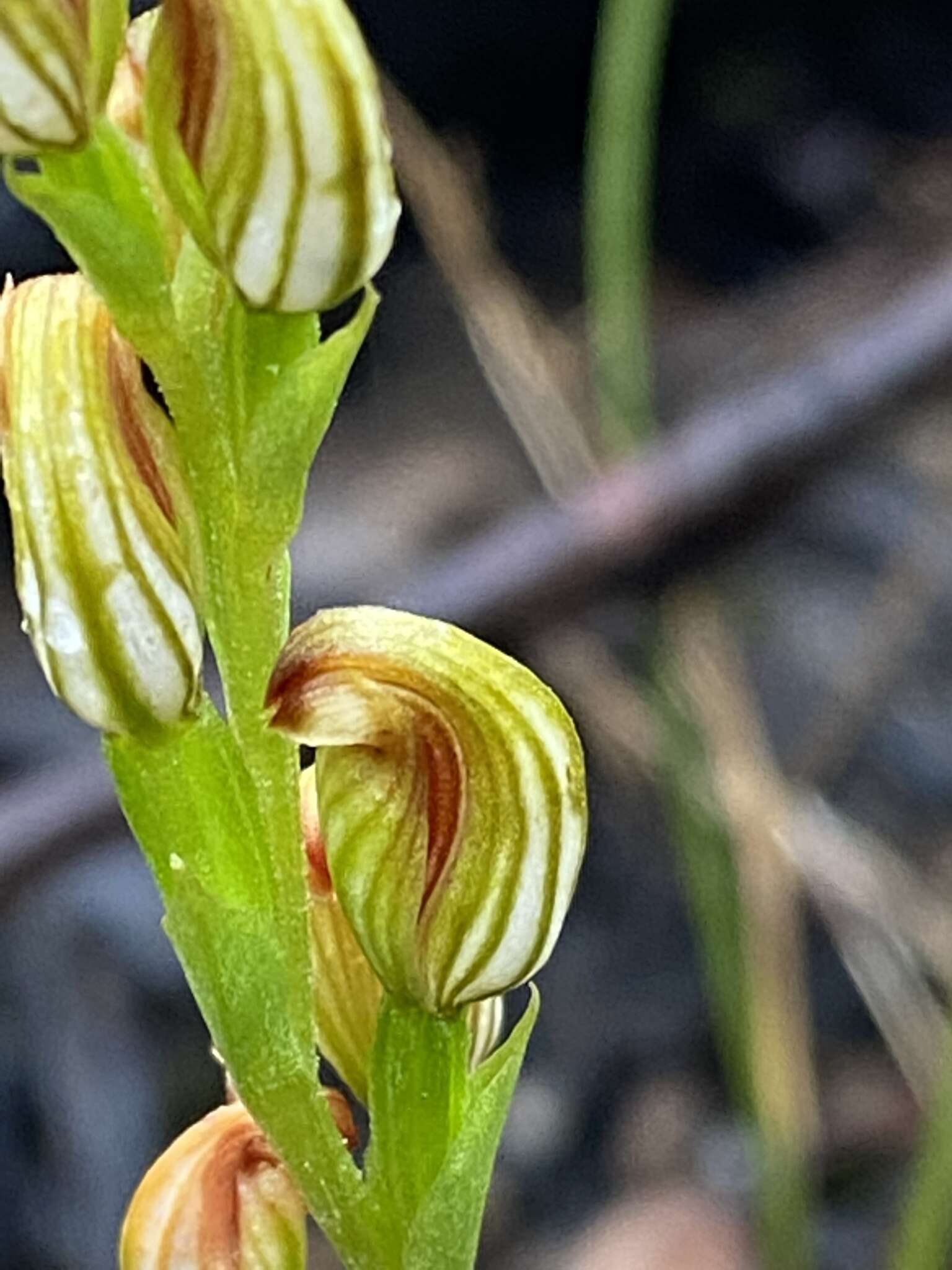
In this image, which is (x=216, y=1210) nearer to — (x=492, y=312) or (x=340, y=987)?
(x=340, y=987)

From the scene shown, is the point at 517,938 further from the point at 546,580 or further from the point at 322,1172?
the point at 546,580

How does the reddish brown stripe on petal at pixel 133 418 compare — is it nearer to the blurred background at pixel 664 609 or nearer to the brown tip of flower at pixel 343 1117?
the brown tip of flower at pixel 343 1117

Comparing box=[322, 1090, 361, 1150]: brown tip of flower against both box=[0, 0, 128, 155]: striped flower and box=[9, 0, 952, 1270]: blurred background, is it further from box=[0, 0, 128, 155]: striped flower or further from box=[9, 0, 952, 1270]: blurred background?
box=[9, 0, 952, 1270]: blurred background

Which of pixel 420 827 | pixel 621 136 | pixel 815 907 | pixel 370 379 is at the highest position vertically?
pixel 420 827

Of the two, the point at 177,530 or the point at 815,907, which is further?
the point at 815,907

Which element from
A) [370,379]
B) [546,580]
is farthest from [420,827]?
[370,379]

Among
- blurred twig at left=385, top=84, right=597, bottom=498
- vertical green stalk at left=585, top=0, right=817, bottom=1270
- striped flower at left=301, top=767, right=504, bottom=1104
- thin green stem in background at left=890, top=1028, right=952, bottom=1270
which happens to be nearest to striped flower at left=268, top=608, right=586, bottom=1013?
striped flower at left=301, top=767, right=504, bottom=1104
